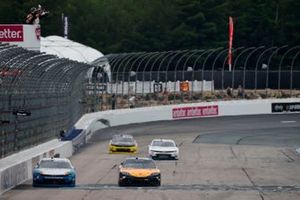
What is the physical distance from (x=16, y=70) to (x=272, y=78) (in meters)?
53.2

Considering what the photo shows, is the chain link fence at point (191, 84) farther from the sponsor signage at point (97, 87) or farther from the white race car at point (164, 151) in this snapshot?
the white race car at point (164, 151)

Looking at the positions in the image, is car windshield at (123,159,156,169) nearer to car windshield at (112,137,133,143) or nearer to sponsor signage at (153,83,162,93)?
car windshield at (112,137,133,143)

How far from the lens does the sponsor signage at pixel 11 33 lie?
6134cm

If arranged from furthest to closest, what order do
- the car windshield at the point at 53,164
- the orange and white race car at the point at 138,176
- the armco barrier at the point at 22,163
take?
the orange and white race car at the point at 138,176 → the car windshield at the point at 53,164 → the armco barrier at the point at 22,163

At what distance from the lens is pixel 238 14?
12900cm

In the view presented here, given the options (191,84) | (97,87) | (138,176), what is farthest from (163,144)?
(191,84)

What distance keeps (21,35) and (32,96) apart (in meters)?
20.3

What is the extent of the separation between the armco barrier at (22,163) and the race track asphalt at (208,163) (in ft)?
1.35

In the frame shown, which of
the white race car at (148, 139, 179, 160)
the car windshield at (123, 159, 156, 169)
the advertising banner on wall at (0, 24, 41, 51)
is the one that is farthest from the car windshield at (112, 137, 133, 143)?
the car windshield at (123, 159, 156, 169)

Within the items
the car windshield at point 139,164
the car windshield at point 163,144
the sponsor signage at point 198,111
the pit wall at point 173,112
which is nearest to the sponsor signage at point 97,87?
the pit wall at point 173,112

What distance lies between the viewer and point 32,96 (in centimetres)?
4319

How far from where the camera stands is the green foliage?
122312 millimetres

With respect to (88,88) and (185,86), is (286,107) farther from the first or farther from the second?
(88,88)

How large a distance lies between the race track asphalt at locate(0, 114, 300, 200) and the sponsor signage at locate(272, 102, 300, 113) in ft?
3.03
